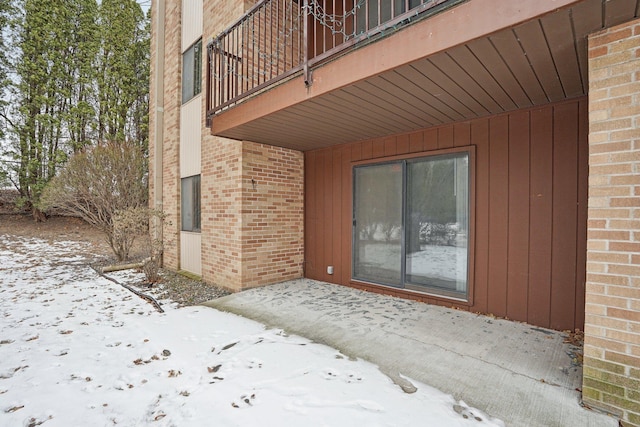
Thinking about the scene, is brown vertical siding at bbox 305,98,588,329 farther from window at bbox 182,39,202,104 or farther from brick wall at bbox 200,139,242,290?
window at bbox 182,39,202,104

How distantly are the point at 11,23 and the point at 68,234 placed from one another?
828 cm

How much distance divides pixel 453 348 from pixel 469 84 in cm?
234

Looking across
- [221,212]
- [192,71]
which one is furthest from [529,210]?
[192,71]

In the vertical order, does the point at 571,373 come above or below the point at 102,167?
below

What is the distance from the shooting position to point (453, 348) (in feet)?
8.85

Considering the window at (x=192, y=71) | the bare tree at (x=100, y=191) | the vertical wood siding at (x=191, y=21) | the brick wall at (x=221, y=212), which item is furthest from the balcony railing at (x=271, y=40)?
the bare tree at (x=100, y=191)

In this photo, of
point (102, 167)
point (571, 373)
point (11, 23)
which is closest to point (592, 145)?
point (571, 373)

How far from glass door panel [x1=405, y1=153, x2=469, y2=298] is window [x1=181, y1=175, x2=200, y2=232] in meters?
4.08

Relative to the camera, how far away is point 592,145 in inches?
76.9

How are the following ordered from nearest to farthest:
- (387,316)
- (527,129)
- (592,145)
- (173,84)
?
(592,145), (527,129), (387,316), (173,84)

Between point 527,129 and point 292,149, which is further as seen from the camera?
point 292,149

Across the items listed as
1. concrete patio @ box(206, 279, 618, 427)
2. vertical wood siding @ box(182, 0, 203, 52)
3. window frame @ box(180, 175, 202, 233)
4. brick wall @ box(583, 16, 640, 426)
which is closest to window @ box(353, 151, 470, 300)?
concrete patio @ box(206, 279, 618, 427)

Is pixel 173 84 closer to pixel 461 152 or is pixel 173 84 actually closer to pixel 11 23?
pixel 461 152

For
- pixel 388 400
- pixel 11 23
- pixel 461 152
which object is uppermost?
pixel 11 23
